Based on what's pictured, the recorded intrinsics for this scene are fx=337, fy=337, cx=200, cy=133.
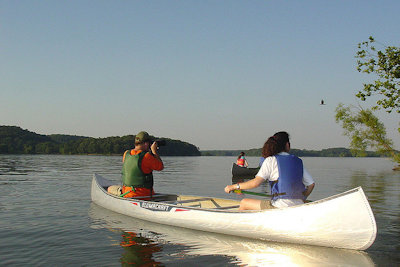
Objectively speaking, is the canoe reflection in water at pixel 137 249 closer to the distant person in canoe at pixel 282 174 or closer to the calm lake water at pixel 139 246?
the calm lake water at pixel 139 246

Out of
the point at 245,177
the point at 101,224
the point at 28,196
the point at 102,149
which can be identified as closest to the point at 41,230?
the point at 101,224

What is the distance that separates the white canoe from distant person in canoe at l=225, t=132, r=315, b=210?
0.26 m

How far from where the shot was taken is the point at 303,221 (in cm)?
647

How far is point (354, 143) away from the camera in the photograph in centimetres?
2755

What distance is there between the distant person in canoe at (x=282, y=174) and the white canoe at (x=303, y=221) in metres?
0.26

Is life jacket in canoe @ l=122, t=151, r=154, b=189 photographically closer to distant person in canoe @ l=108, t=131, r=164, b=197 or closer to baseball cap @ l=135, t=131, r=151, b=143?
distant person in canoe @ l=108, t=131, r=164, b=197

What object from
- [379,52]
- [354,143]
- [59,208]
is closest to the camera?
[59,208]

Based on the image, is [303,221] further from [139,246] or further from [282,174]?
[139,246]

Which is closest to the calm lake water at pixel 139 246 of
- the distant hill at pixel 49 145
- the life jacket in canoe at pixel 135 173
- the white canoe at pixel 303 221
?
the white canoe at pixel 303 221

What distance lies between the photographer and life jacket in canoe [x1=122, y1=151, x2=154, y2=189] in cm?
914

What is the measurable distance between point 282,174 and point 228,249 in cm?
194

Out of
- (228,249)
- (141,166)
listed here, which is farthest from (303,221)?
(141,166)

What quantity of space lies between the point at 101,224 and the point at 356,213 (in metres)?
6.24

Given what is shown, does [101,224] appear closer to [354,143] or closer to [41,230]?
[41,230]
